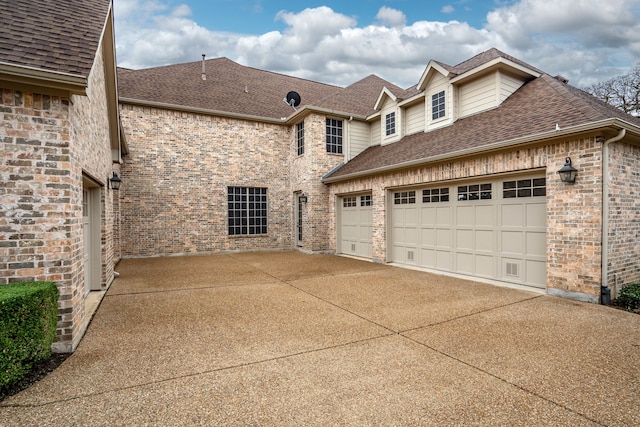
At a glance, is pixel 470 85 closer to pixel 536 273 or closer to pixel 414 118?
pixel 414 118

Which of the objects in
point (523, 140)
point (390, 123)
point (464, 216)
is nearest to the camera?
point (523, 140)

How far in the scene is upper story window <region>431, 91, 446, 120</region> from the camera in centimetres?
1014

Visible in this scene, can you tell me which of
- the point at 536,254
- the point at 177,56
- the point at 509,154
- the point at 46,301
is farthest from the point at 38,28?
the point at 177,56

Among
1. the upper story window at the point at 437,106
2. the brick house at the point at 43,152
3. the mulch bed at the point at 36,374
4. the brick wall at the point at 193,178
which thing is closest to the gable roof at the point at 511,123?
the upper story window at the point at 437,106

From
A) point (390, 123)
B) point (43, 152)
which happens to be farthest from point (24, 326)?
point (390, 123)

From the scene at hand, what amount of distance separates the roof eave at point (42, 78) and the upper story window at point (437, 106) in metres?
9.37

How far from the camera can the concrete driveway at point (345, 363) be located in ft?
8.16

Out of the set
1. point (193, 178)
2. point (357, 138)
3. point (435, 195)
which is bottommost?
point (435, 195)

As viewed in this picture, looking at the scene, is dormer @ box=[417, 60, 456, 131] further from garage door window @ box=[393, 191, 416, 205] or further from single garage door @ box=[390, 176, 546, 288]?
single garage door @ box=[390, 176, 546, 288]

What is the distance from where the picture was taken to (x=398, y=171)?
30.9ft

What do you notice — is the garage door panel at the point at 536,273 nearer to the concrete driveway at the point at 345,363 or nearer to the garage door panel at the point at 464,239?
the concrete driveway at the point at 345,363

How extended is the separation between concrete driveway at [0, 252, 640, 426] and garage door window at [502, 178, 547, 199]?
1.96 metres

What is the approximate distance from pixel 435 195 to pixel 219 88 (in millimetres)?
10718

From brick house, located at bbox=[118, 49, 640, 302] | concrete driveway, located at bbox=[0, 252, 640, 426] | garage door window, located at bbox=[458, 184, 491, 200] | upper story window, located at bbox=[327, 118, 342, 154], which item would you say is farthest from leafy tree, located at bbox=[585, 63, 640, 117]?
concrete driveway, located at bbox=[0, 252, 640, 426]
